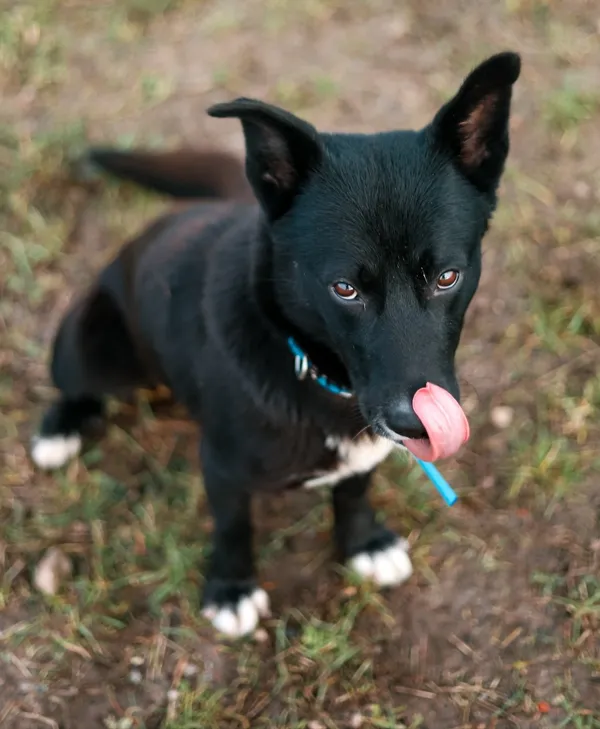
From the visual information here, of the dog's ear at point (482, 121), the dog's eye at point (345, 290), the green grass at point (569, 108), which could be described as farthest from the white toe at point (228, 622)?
the green grass at point (569, 108)

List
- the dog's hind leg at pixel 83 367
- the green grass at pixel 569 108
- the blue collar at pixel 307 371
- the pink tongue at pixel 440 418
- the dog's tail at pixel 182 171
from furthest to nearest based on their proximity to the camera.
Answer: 1. the green grass at pixel 569 108
2. the dog's tail at pixel 182 171
3. the dog's hind leg at pixel 83 367
4. the blue collar at pixel 307 371
5. the pink tongue at pixel 440 418

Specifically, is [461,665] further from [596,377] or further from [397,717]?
[596,377]

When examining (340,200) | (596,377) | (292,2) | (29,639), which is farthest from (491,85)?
(292,2)

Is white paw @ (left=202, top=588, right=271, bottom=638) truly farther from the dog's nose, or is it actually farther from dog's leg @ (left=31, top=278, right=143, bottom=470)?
the dog's nose

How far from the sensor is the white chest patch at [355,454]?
2.22 m

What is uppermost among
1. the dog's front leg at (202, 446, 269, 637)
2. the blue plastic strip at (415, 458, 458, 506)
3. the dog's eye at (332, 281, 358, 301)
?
the dog's eye at (332, 281, 358, 301)

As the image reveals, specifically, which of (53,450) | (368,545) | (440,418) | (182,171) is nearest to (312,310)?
(440,418)

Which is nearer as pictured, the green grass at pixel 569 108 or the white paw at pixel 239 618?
the white paw at pixel 239 618

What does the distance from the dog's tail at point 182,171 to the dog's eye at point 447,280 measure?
1.21m

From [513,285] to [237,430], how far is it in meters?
1.77

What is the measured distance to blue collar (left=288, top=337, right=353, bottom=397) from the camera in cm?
209

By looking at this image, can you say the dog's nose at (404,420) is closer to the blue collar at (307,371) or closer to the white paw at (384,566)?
the blue collar at (307,371)

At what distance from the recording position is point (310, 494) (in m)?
3.07

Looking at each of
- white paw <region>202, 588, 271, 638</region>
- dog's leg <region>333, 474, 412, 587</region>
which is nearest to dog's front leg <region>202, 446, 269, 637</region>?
white paw <region>202, 588, 271, 638</region>
